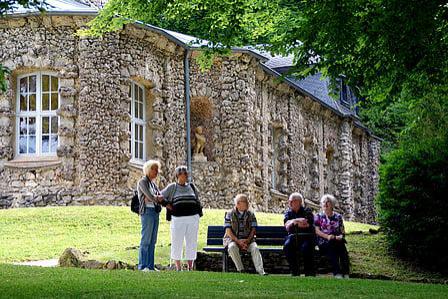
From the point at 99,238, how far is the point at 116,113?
246 inches

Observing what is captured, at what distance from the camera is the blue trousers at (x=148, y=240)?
12492mm

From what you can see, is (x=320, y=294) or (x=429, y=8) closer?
(x=320, y=294)

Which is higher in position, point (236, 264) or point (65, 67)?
point (65, 67)

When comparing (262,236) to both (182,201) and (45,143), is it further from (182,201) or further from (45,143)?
(45,143)

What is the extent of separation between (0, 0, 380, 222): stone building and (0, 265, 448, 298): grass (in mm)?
12004

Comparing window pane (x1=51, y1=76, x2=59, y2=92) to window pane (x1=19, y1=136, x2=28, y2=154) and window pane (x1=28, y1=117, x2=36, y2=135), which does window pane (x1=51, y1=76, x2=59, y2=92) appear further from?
window pane (x1=19, y1=136, x2=28, y2=154)

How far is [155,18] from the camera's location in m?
15.9

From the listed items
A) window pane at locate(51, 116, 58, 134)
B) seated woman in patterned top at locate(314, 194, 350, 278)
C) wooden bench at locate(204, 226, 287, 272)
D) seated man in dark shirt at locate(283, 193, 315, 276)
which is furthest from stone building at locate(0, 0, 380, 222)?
seated man in dark shirt at locate(283, 193, 315, 276)

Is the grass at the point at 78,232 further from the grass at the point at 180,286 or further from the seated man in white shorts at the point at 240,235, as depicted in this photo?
the grass at the point at 180,286

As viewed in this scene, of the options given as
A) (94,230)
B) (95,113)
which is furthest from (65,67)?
(94,230)

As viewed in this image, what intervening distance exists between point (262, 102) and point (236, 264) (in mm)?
16653

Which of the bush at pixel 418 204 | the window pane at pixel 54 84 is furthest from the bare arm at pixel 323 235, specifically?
the window pane at pixel 54 84

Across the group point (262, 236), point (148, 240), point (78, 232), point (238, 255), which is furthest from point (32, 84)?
point (238, 255)

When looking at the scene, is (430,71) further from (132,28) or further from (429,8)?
(132,28)
